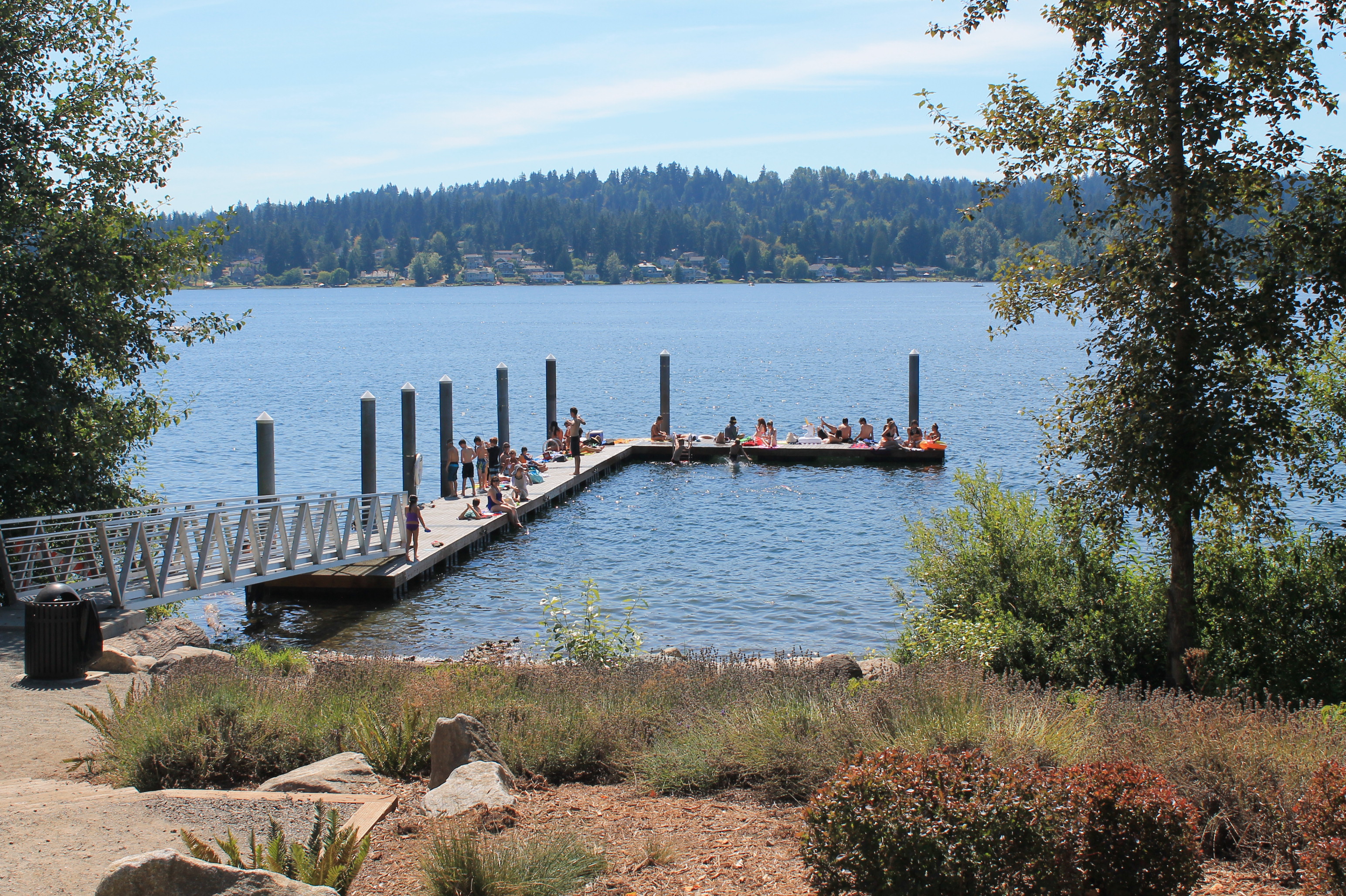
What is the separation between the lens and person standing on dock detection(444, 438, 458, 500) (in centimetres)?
2578

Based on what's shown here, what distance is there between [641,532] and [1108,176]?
15.5m

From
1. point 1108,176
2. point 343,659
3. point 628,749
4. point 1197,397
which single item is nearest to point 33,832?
point 628,749

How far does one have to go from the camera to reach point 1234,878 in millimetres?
4914

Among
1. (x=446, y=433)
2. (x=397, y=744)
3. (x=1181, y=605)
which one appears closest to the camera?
(x=397, y=744)

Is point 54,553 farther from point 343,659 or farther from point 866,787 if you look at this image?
point 866,787

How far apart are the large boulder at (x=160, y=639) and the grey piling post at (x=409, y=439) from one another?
10279 mm

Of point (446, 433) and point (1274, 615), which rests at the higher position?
point (446, 433)

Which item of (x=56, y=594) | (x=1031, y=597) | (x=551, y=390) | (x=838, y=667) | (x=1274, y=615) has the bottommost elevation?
(x=838, y=667)

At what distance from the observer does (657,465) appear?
32.9 metres

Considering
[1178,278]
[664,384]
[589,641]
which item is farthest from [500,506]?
[1178,278]

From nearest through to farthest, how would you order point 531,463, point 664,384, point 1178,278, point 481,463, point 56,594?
point 1178,278 → point 56,594 → point 481,463 → point 531,463 → point 664,384

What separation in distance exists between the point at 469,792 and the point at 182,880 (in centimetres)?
204

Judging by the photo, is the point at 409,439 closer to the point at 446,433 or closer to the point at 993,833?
the point at 446,433

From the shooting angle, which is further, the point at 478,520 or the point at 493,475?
the point at 493,475
